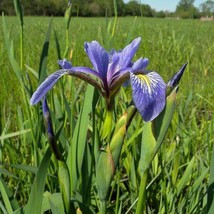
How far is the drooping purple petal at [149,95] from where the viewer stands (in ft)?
1.31

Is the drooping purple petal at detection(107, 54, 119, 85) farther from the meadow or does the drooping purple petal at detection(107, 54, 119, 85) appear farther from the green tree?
the green tree

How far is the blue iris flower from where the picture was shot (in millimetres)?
407

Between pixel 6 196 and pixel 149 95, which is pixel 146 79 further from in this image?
pixel 6 196

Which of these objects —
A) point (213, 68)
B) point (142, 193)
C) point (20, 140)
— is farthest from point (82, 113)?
point (213, 68)

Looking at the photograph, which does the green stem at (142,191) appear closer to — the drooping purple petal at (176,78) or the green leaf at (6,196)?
the drooping purple petal at (176,78)

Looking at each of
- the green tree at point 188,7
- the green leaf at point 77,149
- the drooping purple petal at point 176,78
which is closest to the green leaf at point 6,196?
the green leaf at point 77,149

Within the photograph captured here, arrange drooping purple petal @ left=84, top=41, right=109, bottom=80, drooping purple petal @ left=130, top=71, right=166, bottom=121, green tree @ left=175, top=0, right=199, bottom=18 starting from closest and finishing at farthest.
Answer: drooping purple petal @ left=130, top=71, right=166, bottom=121, drooping purple petal @ left=84, top=41, right=109, bottom=80, green tree @ left=175, top=0, right=199, bottom=18

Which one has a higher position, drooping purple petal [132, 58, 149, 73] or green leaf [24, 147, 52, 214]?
drooping purple petal [132, 58, 149, 73]

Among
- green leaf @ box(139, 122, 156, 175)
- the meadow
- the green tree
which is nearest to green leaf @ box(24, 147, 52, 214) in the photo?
the meadow

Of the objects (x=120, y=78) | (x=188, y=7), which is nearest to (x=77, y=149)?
(x=120, y=78)

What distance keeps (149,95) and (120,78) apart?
0.10 meters

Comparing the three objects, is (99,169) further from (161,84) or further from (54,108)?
(54,108)

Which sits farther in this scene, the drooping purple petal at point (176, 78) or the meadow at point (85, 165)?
the meadow at point (85, 165)

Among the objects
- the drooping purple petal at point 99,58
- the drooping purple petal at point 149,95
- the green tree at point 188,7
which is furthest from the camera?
the green tree at point 188,7
